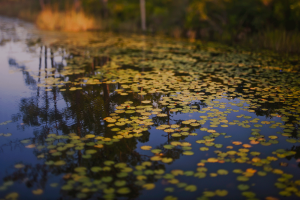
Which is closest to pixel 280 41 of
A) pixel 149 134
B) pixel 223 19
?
pixel 223 19

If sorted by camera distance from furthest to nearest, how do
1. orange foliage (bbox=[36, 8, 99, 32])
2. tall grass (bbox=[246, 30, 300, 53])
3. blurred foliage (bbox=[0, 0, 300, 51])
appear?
1. orange foliage (bbox=[36, 8, 99, 32])
2. blurred foliage (bbox=[0, 0, 300, 51])
3. tall grass (bbox=[246, 30, 300, 53])

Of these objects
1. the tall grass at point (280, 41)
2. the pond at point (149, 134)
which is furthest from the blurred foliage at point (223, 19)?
the pond at point (149, 134)

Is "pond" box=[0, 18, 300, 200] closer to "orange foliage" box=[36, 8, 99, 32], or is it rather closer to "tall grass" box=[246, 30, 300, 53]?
"tall grass" box=[246, 30, 300, 53]

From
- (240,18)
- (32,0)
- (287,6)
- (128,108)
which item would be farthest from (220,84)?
(32,0)

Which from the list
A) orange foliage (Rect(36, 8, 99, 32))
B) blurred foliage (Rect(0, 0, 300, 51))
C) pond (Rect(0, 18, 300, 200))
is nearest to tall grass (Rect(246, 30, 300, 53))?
blurred foliage (Rect(0, 0, 300, 51))

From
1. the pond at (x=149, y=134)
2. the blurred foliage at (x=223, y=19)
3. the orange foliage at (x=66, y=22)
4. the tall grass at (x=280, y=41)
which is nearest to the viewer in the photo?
the pond at (x=149, y=134)

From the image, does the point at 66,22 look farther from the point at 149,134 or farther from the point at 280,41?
the point at 149,134

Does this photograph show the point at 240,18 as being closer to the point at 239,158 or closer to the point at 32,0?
the point at 239,158

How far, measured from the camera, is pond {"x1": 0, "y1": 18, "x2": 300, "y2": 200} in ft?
8.39

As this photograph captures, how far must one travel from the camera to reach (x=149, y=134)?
3.65m

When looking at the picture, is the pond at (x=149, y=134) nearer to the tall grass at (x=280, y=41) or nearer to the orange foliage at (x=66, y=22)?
the tall grass at (x=280, y=41)

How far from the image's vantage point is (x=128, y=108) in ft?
14.9

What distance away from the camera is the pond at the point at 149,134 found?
2.56 metres

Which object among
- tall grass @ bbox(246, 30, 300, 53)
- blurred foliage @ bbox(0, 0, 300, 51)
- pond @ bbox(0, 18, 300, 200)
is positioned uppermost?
blurred foliage @ bbox(0, 0, 300, 51)
